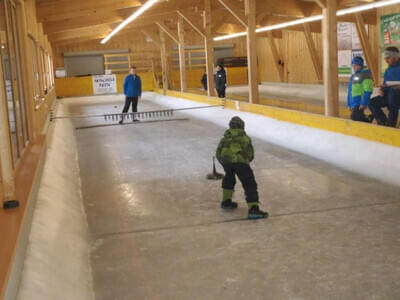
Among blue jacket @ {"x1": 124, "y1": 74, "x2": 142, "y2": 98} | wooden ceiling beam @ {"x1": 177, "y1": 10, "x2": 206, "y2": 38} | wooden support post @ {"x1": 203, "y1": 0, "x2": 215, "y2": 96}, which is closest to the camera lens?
blue jacket @ {"x1": 124, "y1": 74, "x2": 142, "y2": 98}

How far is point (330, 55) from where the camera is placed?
30.7 feet

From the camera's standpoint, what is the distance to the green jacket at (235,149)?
18.2ft

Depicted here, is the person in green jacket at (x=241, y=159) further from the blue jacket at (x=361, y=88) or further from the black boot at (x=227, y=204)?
the blue jacket at (x=361, y=88)

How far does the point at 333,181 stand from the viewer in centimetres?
713

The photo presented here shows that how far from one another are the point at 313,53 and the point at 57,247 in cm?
2195

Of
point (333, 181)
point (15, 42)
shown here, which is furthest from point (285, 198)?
point (15, 42)

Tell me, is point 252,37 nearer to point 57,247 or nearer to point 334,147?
point 334,147

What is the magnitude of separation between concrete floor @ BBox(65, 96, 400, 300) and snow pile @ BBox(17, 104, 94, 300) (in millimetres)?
154

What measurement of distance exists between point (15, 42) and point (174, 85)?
81.3 feet

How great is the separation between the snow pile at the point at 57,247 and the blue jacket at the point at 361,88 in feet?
16.6

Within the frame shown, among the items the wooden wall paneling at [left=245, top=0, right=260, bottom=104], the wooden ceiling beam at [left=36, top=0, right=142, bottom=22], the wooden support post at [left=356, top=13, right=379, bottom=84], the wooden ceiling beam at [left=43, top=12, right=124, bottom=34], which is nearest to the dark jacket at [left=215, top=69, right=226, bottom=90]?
the wooden ceiling beam at [left=43, top=12, right=124, bottom=34]

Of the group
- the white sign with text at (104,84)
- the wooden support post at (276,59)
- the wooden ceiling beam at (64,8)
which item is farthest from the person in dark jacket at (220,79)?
the white sign with text at (104,84)

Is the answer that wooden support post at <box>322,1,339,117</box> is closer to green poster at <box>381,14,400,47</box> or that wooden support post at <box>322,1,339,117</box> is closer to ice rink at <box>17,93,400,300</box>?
Answer: ice rink at <box>17,93,400,300</box>

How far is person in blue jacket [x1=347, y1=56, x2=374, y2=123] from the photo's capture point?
8.52m
